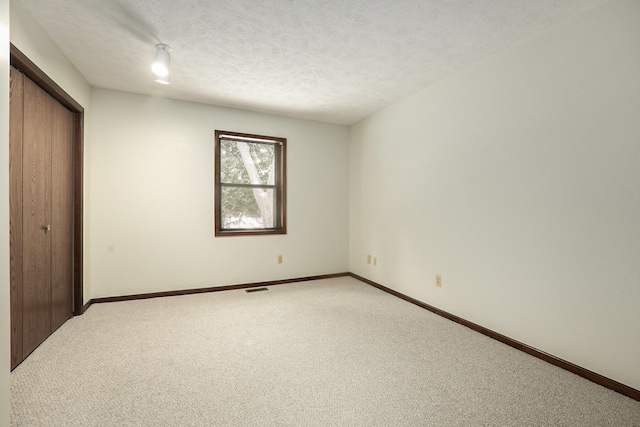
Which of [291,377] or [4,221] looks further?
[291,377]

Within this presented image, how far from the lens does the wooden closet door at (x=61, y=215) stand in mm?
2574

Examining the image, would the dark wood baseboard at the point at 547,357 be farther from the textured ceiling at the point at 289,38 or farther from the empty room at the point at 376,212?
the textured ceiling at the point at 289,38

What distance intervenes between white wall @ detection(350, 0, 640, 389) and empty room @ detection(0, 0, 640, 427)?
0.6 inches

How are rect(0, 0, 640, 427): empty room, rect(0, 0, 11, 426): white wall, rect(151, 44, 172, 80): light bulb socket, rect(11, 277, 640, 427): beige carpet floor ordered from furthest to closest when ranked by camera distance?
rect(151, 44, 172, 80): light bulb socket < rect(0, 0, 640, 427): empty room < rect(11, 277, 640, 427): beige carpet floor < rect(0, 0, 11, 426): white wall

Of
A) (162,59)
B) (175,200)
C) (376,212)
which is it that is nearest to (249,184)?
(175,200)

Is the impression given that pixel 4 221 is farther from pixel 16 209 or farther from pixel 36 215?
pixel 36 215

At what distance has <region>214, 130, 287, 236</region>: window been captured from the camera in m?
3.98

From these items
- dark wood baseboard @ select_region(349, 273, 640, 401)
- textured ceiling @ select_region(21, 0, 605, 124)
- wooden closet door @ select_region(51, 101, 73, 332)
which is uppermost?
textured ceiling @ select_region(21, 0, 605, 124)

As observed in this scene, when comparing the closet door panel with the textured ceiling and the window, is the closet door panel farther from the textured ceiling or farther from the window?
the window

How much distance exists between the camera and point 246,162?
164 inches

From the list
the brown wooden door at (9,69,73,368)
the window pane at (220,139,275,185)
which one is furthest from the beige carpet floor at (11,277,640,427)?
the window pane at (220,139,275,185)

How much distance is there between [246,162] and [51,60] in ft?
7.12

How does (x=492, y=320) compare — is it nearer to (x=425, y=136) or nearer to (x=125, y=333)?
(x=425, y=136)

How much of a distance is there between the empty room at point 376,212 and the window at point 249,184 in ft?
0.18
